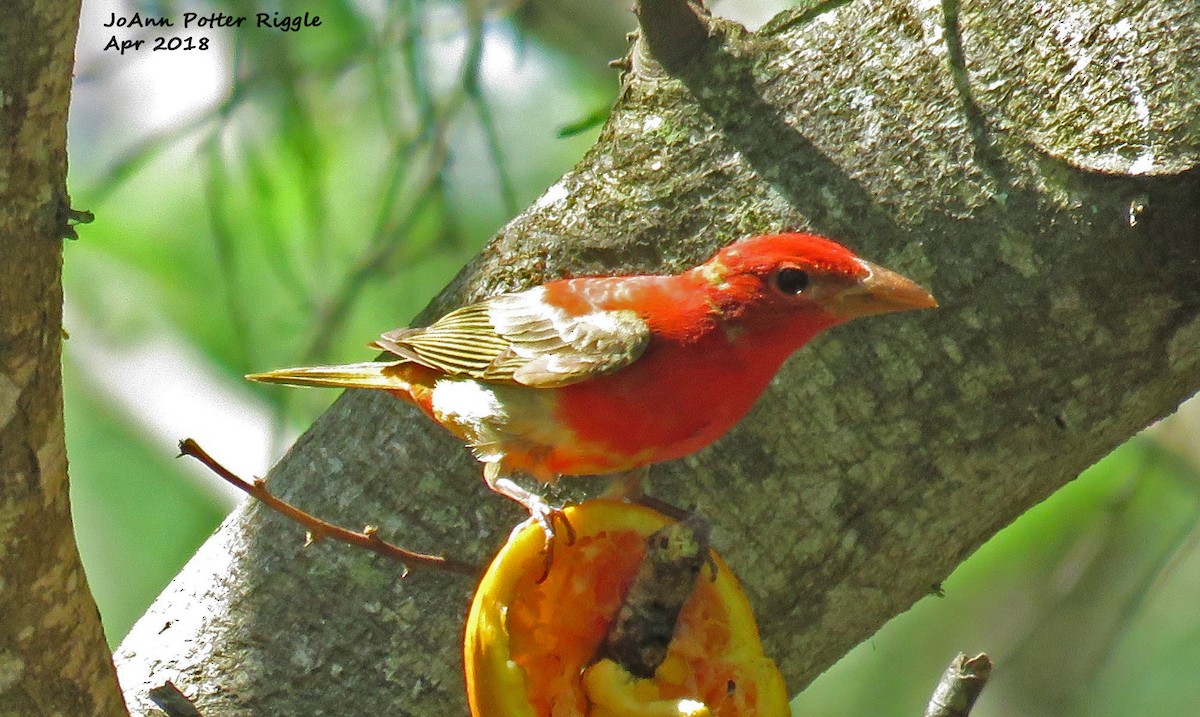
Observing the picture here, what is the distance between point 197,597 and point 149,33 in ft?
9.03

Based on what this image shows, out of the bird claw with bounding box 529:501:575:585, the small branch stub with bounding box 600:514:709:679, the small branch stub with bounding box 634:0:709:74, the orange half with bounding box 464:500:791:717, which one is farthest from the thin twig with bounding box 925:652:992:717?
the small branch stub with bounding box 634:0:709:74

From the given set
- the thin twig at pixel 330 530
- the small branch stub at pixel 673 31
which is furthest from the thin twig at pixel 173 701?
the small branch stub at pixel 673 31

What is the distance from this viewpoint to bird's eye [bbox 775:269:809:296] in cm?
221

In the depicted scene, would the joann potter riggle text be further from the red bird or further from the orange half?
the orange half

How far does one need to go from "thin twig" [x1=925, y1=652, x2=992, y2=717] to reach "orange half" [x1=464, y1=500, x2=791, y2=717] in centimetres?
23

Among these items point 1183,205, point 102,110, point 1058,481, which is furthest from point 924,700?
point 102,110

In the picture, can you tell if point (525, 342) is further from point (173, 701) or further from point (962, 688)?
point (962, 688)

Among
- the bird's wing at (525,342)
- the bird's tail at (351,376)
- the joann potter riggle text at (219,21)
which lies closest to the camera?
the bird's wing at (525,342)

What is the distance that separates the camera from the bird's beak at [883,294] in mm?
2145

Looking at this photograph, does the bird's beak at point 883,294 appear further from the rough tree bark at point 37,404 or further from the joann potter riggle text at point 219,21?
the joann potter riggle text at point 219,21

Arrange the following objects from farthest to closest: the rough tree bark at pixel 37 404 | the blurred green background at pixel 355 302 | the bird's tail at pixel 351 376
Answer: the blurred green background at pixel 355 302
the bird's tail at pixel 351 376
the rough tree bark at pixel 37 404

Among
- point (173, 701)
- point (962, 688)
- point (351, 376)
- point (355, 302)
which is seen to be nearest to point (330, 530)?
point (173, 701)

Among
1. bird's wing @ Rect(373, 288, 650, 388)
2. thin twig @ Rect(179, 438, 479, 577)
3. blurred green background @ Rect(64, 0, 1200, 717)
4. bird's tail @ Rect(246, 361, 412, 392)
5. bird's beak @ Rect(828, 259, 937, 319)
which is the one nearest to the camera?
thin twig @ Rect(179, 438, 479, 577)

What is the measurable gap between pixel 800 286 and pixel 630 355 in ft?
1.10
